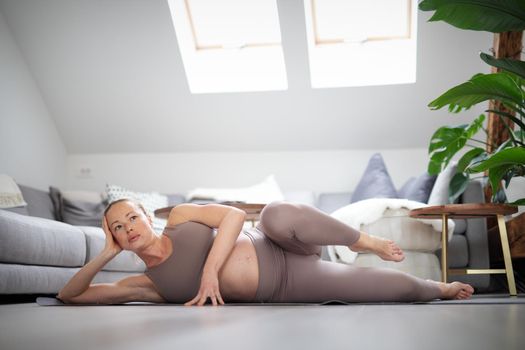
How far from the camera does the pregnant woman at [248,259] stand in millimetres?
2059

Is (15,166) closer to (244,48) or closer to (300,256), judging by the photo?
(244,48)

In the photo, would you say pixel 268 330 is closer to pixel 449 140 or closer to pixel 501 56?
pixel 449 140

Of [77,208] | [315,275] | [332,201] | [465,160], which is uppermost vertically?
[315,275]

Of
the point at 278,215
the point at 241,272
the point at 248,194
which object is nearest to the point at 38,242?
the point at 241,272

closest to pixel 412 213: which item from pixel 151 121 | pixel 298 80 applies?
pixel 298 80

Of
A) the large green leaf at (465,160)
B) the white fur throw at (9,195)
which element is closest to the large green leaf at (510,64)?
the large green leaf at (465,160)

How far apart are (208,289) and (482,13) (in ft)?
5.70

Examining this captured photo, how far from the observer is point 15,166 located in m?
4.82

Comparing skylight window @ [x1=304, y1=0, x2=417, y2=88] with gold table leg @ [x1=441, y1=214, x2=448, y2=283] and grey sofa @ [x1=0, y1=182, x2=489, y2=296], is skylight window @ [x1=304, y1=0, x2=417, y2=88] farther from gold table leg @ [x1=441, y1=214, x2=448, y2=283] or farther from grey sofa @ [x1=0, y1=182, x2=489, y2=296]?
gold table leg @ [x1=441, y1=214, x2=448, y2=283]

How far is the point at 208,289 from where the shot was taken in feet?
6.45

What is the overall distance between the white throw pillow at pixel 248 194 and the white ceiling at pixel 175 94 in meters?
0.59

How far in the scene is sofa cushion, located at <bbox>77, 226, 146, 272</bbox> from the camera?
3.36 meters

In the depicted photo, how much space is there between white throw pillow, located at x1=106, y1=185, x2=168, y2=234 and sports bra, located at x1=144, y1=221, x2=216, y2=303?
230 cm

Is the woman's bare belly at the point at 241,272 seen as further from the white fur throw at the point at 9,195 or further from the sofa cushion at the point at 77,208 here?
the sofa cushion at the point at 77,208
